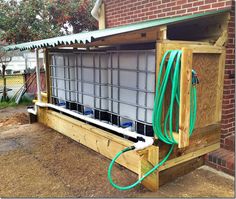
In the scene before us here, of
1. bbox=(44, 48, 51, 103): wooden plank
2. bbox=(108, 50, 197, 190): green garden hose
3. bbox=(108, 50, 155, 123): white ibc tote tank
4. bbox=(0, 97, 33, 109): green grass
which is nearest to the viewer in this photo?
bbox=(108, 50, 197, 190): green garden hose

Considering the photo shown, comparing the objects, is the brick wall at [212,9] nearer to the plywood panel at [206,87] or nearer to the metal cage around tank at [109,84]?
the plywood panel at [206,87]

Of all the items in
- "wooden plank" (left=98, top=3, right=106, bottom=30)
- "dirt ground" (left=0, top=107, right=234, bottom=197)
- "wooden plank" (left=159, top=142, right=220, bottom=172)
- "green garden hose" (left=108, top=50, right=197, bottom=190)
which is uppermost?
"wooden plank" (left=98, top=3, right=106, bottom=30)

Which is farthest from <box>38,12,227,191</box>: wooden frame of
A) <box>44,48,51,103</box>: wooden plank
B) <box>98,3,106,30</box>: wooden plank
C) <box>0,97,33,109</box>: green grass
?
<box>0,97,33,109</box>: green grass

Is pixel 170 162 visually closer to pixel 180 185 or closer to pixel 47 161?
pixel 180 185

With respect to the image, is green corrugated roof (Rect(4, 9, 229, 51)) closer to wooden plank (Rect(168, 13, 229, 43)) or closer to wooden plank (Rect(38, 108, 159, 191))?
wooden plank (Rect(168, 13, 229, 43))

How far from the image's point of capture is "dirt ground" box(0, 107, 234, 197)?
2.74 m

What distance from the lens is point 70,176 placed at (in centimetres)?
311

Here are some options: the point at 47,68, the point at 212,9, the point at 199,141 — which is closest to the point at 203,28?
the point at 212,9

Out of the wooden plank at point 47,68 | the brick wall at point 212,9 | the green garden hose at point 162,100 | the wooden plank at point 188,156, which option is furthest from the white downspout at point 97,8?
the wooden plank at point 188,156

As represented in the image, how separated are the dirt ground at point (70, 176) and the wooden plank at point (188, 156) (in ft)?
0.81

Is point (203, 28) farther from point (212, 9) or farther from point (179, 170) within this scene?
point (179, 170)

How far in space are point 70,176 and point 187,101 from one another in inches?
70.6

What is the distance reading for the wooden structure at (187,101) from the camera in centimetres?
254

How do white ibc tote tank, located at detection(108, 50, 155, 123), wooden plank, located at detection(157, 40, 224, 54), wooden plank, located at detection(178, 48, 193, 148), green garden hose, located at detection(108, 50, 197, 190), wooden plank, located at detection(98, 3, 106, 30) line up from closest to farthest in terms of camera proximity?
wooden plank, located at detection(178, 48, 193, 148), green garden hose, located at detection(108, 50, 197, 190), wooden plank, located at detection(157, 40, 224, 54), white ibc tote tank, located at detection(108, 50, 155, 123), wooden plank, located at detection(98, 3, 106, 30)
